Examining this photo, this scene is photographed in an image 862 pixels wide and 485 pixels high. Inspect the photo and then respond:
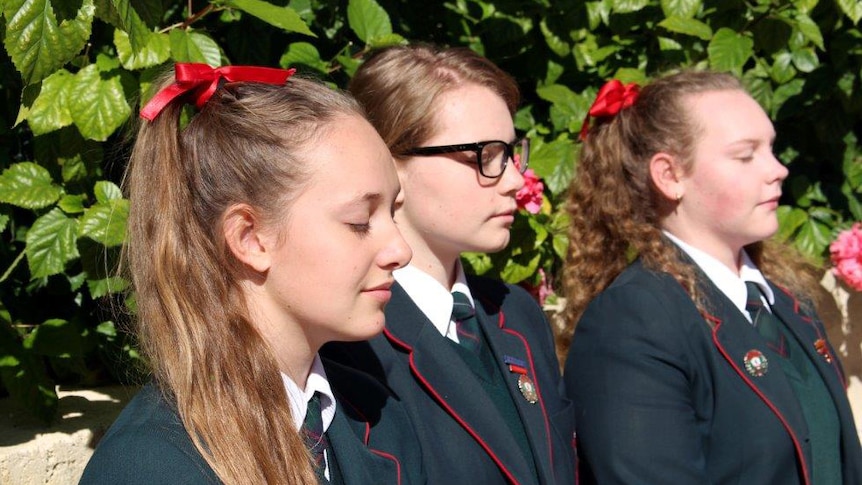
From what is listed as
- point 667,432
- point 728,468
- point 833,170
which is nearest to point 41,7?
point 667,432

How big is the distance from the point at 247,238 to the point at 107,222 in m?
0.75

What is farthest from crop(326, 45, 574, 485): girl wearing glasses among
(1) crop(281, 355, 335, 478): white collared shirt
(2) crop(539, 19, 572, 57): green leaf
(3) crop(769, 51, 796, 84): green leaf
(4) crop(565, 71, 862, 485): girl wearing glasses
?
(3) crop(769, 51, 796, 84): green leaf

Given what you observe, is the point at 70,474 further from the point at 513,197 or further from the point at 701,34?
the point at 701,34

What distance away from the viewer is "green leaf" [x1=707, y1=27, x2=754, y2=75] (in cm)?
302

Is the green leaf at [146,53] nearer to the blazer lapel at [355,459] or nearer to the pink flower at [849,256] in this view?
the blazer lapel at [355,459]

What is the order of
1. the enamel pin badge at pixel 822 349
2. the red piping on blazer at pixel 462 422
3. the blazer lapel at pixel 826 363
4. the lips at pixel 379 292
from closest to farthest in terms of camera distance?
1. the lips at pixel 379 292
2. the red piping on blazer at pixel 462 422
3. the blazer lapel at pixel 826 363
4. the enamel pin badge at pixel 822 349

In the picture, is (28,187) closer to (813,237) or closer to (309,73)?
(309,73)

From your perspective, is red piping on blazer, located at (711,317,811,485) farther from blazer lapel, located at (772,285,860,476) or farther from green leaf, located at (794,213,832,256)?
green leaf, located at (794,213,832,256)

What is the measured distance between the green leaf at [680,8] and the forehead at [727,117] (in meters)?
0.45

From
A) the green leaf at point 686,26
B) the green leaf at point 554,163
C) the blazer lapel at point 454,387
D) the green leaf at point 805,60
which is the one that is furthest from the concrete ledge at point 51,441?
the green leaf at point 805,60

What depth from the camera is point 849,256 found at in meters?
3.40

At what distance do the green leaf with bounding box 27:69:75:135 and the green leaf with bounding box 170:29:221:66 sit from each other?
255 mm

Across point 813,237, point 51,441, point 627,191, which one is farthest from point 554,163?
point 51,441

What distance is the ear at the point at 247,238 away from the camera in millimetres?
1556
